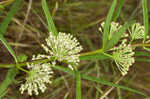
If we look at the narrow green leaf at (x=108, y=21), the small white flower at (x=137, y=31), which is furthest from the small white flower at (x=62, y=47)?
the small white flower at (x=137, y=31)

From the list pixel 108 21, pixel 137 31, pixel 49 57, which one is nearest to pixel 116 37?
pixel 108 21

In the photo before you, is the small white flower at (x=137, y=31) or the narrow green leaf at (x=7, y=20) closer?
the small white flower at (x=137, y=31)

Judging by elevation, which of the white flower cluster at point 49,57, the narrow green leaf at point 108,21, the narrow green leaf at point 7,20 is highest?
the narrow green leaf at point 7,20

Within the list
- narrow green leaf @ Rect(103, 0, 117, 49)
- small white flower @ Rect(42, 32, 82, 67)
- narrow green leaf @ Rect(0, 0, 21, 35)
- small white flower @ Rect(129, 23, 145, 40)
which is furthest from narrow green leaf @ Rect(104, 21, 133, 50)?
narrow green leaf @ Rect(0, 0, 21, 35)

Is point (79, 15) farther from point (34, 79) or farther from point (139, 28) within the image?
point (34, 79)

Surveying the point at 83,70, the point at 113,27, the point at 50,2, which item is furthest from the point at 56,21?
the point at 113,27

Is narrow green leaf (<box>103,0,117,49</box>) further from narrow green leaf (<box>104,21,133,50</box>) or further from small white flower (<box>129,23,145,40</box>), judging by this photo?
small white flower (<box>129,23,145,40</box>)

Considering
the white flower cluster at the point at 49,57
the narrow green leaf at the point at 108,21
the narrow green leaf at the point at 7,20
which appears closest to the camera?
the white flower cluster at the point at 49,57

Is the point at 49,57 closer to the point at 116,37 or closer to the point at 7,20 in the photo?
the point at 116,37

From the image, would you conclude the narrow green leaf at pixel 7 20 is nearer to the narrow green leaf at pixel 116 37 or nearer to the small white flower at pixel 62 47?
the small white flower at pixel 62 47

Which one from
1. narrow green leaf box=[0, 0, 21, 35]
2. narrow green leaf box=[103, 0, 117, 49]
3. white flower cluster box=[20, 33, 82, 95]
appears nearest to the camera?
white flower cluster box=[20, 33, 82, 95]

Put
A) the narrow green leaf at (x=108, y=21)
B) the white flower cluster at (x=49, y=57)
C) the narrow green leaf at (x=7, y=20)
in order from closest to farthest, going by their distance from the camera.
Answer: the white flower cluster at (x=49, y=57)
the narrow green leaf at (x=108, y=21)
the narrow green leaf at (x=7, y=20)

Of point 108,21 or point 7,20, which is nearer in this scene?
point 108,21
